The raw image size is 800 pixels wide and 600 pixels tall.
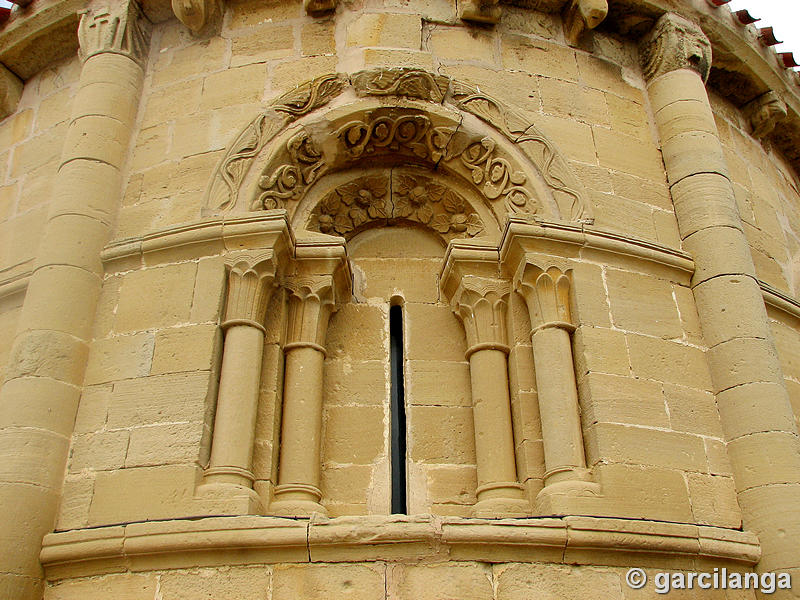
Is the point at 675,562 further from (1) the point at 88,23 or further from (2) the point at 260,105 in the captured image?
(1) the point at 88,23

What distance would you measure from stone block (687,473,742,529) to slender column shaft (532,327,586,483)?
0.65 meters

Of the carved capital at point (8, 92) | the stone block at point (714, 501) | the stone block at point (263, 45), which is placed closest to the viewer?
the stone block at point (714, 501)

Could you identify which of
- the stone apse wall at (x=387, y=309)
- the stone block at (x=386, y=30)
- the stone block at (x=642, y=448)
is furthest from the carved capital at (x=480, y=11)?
the stone block at (x=642, y=448)

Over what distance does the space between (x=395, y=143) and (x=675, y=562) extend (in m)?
3.38

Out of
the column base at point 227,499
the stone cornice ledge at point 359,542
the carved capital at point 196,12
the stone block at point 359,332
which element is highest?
the carved capital at point 196,12

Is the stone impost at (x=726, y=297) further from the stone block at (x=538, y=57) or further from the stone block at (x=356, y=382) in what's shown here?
the stone block at (x=356, y=382)

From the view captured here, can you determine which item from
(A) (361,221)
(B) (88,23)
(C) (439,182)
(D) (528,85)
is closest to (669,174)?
(D) (528,85)

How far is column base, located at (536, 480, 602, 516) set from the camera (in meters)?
4.18

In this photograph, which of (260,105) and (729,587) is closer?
(729,587)

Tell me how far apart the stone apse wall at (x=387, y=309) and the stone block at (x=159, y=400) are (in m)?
0.02

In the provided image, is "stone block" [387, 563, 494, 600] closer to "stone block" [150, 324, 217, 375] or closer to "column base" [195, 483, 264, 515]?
"column base" [195, 483, 264, 515]

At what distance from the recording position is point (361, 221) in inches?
229

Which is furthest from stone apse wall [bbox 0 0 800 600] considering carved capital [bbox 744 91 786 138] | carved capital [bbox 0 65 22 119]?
carved capital [bbox 744 91 786 138]

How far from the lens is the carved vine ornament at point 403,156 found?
17.9 feet
